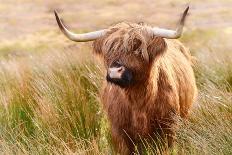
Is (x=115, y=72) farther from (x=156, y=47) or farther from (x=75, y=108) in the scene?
(x=75, y=108)

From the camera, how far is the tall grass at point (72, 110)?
5.73 metres

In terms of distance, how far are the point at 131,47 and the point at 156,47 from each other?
23cm

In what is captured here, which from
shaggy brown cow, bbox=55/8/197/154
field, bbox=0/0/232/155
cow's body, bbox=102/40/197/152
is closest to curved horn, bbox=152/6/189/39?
shaggy brown cow, bbox=55/8/197/154

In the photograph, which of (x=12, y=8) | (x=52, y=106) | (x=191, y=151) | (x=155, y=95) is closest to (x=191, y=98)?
(x=155, y=95)

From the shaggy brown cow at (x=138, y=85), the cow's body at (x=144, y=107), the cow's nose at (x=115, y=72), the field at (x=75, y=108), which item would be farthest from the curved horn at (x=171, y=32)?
the field at (x=75, y=108)

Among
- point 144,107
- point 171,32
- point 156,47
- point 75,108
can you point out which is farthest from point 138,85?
point 75,108

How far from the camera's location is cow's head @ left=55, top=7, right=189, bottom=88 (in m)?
6.01

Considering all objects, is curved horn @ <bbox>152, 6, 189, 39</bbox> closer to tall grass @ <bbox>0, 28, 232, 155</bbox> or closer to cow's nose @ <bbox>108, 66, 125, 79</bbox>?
cow's nose @ <bbox>108, 66, 125, 79</bbox>

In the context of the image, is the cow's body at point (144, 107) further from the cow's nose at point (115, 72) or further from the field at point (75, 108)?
the cow's nose at point (115, 72)

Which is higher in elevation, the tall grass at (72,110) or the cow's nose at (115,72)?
the cow's nose at (115,72)

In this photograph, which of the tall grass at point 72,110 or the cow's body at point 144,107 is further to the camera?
the cow's body at point 144,107

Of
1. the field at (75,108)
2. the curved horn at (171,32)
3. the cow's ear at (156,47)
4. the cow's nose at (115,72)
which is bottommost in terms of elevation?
the field at (75,108)

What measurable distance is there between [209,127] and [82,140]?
1165 millimetres

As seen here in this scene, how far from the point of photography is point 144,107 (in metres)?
6.48
